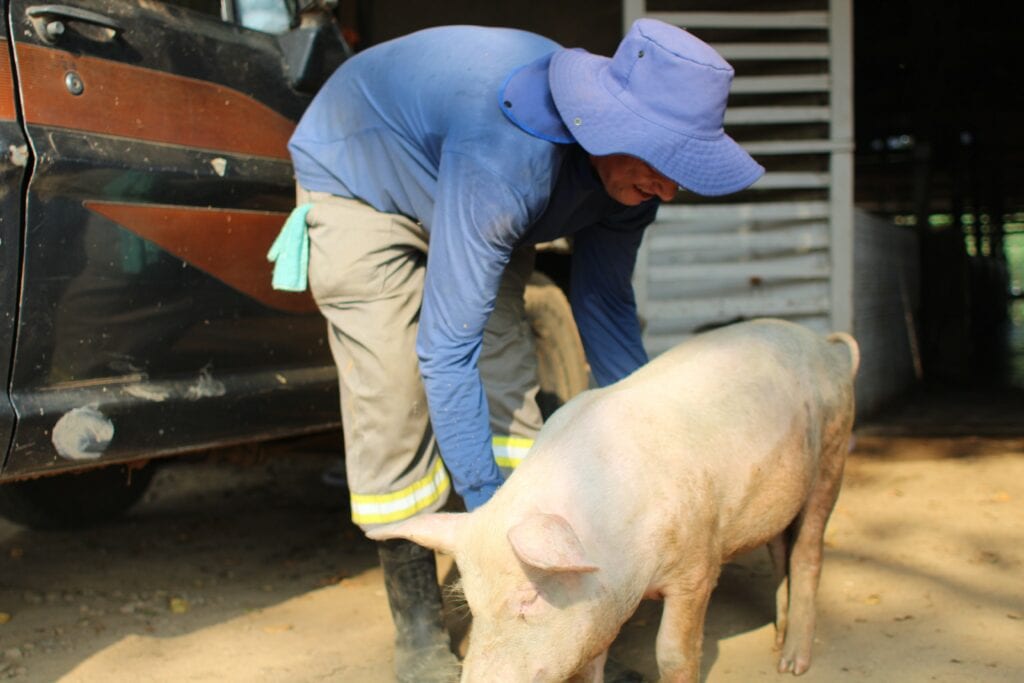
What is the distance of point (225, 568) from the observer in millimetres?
4316

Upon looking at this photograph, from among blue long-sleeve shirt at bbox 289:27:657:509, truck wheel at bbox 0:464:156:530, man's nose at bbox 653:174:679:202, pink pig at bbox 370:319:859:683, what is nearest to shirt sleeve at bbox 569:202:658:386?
blue long-sleeve shirt at bbox 289:27:657:509

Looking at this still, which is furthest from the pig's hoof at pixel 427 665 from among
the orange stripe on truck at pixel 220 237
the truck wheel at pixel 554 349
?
the truck wheel at pixel 554 349

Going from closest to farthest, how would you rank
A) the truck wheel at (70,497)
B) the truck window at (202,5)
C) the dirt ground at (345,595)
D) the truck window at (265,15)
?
the dirt ground at (345,595)
the truck window at (202,5)
the truck window at (265,15)
the truck wheel at (70,497)

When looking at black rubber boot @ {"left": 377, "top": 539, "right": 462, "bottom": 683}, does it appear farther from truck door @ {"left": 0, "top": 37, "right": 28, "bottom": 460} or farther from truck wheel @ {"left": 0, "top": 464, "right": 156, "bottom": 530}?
truck wheel @ {"left": 0, "top": 464, "right": 156, "bottom": 530}

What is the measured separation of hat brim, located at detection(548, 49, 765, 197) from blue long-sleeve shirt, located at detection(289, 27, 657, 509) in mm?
127

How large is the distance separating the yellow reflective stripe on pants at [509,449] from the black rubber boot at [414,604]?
0.36 metres

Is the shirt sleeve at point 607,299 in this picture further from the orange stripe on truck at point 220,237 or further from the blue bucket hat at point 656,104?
the orange stripe on truck at point 220,237

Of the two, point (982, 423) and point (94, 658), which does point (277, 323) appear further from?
point (982, 423)

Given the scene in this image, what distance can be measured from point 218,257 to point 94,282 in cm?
44

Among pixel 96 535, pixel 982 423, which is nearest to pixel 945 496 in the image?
pixel 982 423

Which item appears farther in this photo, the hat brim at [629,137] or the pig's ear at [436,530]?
the hat brim at [629,137]

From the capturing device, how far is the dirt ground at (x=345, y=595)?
325 centimetres

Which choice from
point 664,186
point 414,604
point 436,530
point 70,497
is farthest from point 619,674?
point 70,497

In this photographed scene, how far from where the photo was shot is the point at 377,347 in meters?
3.06
